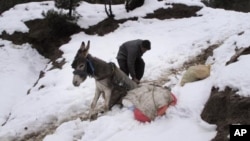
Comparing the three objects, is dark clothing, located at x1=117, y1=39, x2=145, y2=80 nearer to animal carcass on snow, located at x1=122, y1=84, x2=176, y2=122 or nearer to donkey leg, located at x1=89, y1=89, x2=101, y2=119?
donkey leg, located at x1=89, y1=89, x2=101, y2=119

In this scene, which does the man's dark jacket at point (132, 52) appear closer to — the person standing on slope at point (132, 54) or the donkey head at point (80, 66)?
the person standing on slope at point (132, 54)

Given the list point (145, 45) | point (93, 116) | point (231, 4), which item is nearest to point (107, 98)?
point (93, 116)

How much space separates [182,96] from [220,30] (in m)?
8.12

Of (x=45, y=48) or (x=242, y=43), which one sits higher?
(x=242, y=43)

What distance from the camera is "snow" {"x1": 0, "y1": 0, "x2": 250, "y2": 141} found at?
6.32m

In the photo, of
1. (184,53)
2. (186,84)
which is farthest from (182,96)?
(184,53)

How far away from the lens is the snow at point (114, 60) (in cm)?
632

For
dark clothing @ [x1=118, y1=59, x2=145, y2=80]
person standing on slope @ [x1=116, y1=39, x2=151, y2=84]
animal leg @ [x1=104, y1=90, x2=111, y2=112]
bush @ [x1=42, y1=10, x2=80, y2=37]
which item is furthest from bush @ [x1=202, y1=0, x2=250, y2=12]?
animal leg @ [x1=104, y1=90, x2=111, y2=112]

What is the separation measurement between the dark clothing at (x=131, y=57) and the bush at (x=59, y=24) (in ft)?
27.4

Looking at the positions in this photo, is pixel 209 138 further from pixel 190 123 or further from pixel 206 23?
pixel 206 23

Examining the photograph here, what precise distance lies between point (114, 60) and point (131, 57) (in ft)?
14.8

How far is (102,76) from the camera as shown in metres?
7.75

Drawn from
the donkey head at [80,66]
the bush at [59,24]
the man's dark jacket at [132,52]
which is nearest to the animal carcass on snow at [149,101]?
the donkey head at [80,66]

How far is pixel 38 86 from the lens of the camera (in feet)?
39.3
